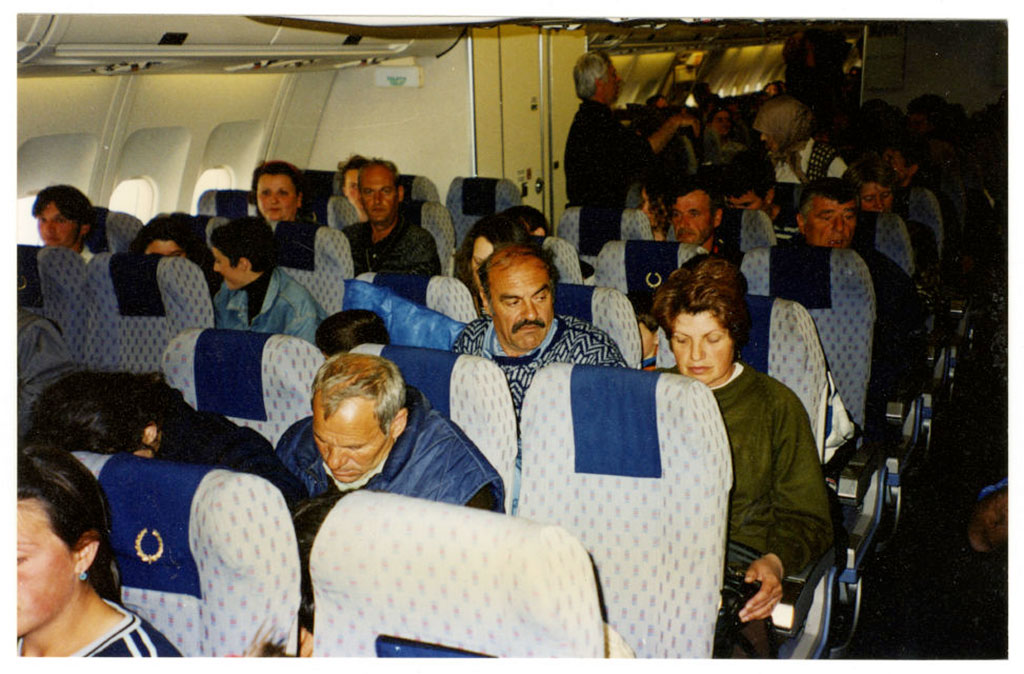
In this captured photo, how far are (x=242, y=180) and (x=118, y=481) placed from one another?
6262mm

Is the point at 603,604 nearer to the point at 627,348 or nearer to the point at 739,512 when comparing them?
the point at 739,512

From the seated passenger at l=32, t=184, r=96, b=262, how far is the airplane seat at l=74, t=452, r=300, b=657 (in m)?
3.33

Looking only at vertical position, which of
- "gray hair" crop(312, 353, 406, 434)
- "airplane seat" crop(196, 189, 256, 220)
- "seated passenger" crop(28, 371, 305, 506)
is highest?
"airplane seat" crop(196, 189, 256, 220)

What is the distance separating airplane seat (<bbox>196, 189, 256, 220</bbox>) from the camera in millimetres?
6148

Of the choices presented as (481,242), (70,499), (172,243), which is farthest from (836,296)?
(172,243)

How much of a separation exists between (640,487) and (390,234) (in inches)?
112

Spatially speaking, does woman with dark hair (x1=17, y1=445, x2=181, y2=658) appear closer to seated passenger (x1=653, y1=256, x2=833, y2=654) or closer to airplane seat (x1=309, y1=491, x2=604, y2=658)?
airplane seat (x1=309, y1=491, x2=604, y2=658)

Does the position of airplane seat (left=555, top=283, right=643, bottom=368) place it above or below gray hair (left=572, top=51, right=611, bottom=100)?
below

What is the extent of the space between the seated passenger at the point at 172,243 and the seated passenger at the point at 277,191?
33.4 inches

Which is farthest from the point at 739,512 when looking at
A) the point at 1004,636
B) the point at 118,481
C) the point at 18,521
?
the point at 18,521

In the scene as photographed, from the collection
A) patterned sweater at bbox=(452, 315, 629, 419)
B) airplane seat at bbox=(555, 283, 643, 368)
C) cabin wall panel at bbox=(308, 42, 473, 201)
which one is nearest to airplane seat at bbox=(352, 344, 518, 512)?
patterned sweater at bbox=(452, 315, 629, 419)

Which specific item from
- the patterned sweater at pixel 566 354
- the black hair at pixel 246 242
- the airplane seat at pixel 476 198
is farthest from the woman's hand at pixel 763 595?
the airplane seat at pixel 476 198

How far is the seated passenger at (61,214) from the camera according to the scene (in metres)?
4.63

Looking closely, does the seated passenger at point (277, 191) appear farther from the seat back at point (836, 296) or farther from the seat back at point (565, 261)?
the seat back at point (836, 296)
